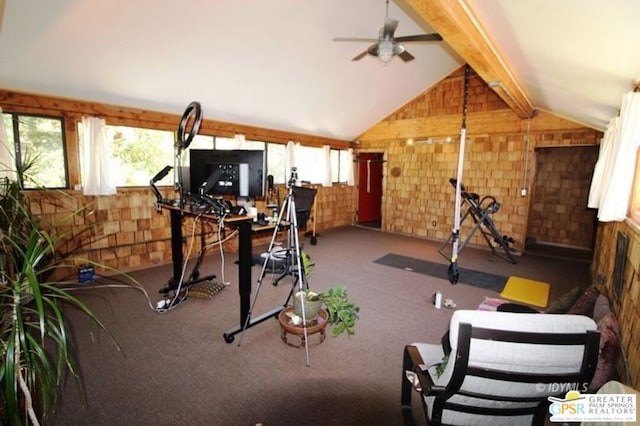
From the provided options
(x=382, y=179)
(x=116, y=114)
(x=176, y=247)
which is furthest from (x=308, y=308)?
(x=382, y=179)

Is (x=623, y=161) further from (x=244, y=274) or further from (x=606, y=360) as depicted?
(x=244, y=274)

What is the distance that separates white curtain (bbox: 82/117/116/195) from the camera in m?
3.80

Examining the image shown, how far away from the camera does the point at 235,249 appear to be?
540 centimetres

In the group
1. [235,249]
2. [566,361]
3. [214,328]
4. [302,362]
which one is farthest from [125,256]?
[566,361]

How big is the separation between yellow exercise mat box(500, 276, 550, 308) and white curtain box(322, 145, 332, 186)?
4.24 m

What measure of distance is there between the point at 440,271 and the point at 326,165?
369 cm

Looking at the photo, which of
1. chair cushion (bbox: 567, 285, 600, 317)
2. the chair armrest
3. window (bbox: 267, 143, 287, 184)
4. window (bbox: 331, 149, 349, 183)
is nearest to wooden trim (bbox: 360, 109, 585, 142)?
window (bbox: 331, 149, 349, 183)

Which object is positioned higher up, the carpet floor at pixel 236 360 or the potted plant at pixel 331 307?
the potted plant at pixel 331 307

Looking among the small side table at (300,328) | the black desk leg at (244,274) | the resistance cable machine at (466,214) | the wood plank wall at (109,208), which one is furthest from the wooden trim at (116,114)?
the resistance cable machine at (466,214)

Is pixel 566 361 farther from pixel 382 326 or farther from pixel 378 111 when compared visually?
pixel 378 111

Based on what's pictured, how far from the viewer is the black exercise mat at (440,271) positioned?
13.5 ft

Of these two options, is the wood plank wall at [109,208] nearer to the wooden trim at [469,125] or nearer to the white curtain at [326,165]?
the white curtain at [326,165]

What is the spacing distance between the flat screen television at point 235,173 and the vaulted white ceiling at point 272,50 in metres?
1.59

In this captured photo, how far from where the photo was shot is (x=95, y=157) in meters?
3.85
